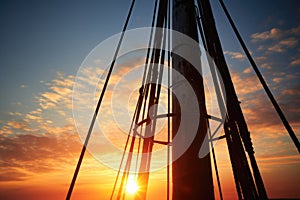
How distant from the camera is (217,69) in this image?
3814 millimetres

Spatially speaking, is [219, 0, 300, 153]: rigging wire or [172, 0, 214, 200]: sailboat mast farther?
[219, 0, 300, 153]: rigging wire

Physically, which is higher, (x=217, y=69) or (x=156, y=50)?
(x=156, y=50)

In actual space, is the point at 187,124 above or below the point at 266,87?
below

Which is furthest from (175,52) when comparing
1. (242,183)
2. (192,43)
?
(242,183)

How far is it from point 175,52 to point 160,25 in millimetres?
1380

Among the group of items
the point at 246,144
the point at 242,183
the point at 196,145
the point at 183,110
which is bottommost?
the point at 242,183

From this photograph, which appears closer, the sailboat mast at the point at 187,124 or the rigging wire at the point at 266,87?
the sailboat mast at the point at 187,124

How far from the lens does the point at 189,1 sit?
315 centimetres

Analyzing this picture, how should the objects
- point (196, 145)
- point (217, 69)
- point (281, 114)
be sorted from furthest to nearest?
point (217, 69), point (281, 114), point (196, 145)

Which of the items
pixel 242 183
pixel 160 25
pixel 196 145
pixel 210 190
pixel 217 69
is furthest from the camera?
pixel 160 25

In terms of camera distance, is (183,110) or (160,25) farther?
(160,25)

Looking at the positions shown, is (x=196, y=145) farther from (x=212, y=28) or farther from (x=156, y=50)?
(x=212, y=28)

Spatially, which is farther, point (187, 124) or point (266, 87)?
point (266, 87)

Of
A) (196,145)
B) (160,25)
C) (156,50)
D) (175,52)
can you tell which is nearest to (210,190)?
(196,145)
